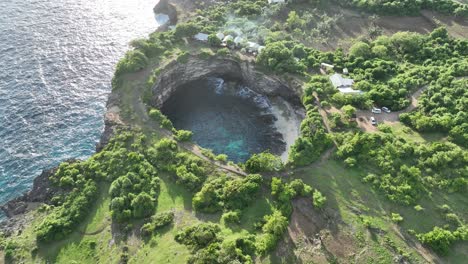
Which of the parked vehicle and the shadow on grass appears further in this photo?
the parked vehicle

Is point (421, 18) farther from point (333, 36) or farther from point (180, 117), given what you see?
point (180, 117)

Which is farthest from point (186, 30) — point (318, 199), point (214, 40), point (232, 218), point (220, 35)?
point (318, 199)

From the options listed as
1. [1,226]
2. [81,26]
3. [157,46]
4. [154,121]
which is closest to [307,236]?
[154,121]

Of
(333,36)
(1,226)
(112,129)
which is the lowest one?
(1,226)

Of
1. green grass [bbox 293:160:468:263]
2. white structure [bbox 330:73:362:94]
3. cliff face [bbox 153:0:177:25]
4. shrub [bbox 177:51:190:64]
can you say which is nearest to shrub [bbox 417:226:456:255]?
green grass [bbox 293:160:468:263]

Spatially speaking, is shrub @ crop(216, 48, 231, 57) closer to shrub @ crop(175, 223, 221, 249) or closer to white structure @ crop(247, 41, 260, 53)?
white structure @ crop(247, 41, 260, 53)

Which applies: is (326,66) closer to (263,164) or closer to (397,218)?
(263,164)

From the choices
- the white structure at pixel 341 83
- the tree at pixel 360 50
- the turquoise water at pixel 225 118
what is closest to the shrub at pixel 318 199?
the turquoise water at pixel 225 118
